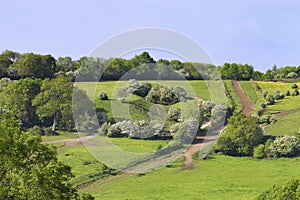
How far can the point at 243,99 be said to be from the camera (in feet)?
364

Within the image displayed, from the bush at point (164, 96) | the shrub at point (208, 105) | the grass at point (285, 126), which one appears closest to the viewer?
the grass at point (285, 126)

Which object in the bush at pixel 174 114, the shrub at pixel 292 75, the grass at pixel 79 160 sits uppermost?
the shrub at pixel 292 75

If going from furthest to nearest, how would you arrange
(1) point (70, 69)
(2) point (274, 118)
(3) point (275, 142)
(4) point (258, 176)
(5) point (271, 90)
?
(1) point (70, 69) → (5) point (271, 90) → (2) point (274, 118) → (3) point (275, 142) → (4) point (258, 176)

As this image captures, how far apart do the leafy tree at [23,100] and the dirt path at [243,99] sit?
37226 mm

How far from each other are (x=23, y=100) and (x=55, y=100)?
5.89 metres

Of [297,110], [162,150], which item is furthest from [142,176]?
[297,110]

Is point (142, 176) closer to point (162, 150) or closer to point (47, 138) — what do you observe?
point (162, 150)

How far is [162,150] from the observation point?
244 ft

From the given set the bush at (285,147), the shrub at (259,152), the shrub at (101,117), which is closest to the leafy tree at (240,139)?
the shrub at (259,152)

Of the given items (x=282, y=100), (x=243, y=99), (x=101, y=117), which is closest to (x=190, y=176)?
(x=101, y=117)

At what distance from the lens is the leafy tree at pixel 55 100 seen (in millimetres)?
90438

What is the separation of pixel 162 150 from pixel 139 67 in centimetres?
5233

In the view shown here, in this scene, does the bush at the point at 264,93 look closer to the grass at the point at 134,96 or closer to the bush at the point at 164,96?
the grass at the point at 134,96

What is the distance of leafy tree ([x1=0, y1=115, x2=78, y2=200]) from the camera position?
25078mm
